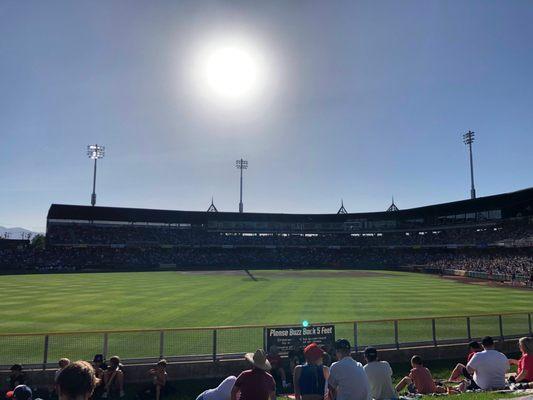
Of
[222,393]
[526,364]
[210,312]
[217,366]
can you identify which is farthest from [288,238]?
[222,393]

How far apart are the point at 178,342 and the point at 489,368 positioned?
901 cm

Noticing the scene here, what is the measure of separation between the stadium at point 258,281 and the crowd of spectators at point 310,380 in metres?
1.19

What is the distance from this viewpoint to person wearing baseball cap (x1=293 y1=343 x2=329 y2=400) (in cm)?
610

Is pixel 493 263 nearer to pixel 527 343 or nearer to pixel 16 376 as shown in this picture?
pixel 527 343

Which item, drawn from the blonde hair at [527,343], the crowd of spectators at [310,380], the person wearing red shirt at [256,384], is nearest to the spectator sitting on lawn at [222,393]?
the crowd of spectators at [310,380]

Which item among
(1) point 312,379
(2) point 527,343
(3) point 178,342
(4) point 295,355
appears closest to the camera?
(1) point 312,379

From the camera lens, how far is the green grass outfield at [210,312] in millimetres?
12547

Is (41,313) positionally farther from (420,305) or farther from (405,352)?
(420,305)

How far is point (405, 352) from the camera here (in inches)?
520

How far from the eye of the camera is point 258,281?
4031cm

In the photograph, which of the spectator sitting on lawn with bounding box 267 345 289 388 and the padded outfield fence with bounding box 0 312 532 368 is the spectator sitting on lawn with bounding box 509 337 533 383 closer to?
the padded outfield fence with bounding box 0 312 532 368

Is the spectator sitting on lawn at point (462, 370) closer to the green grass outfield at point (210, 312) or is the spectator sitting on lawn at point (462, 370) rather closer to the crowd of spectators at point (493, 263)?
the green grass outfield at point (210, 312)

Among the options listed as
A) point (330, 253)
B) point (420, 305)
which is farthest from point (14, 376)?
point (330, 253)

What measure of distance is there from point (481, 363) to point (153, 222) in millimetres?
70854
